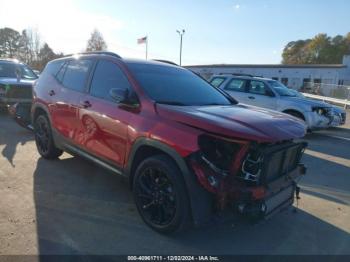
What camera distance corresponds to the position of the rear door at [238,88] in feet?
36.5

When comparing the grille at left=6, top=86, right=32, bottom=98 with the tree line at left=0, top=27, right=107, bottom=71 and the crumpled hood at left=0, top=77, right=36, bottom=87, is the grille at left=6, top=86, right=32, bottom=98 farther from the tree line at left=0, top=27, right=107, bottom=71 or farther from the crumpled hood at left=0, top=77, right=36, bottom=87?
the tree line at left=0, top=27, right=107, bottom=71

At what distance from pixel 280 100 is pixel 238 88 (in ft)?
5.15

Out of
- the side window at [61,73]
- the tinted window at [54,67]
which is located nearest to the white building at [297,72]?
the tinted window at [54,67]

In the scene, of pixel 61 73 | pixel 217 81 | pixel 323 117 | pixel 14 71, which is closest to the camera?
pixel 61 73

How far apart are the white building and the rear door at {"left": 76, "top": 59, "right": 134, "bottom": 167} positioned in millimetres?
43866

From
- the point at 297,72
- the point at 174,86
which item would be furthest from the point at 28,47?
the point at 174,86

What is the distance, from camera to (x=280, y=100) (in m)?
10.3

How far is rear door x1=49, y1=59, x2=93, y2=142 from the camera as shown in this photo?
16.3ft

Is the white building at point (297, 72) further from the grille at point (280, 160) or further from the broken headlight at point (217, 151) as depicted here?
the broken headlight at point (217, 151)

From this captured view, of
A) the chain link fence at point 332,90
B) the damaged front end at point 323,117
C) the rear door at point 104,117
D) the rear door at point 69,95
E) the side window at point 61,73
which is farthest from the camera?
the chain link fence at point 332,90

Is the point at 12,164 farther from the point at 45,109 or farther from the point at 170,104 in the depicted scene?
the point at 170,104

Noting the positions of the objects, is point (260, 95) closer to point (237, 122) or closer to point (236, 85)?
point (236, 85)

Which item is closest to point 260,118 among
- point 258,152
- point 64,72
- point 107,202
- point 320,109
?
point 258,152

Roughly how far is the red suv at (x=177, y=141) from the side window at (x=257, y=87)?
623 centimetres
